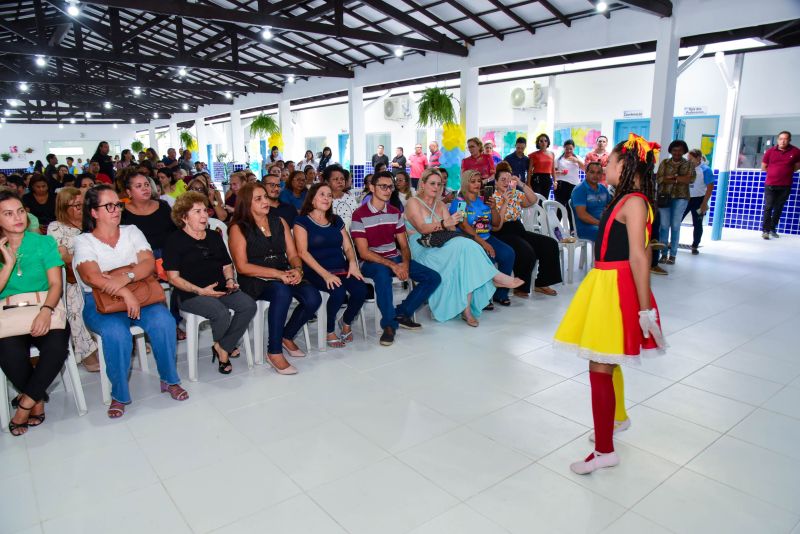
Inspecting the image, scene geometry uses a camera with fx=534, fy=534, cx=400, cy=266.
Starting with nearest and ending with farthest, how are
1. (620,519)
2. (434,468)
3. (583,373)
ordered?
(620,519)
(434,468)
(583,373)

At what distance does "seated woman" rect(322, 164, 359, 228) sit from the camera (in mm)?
4531

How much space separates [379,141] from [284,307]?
538 inches

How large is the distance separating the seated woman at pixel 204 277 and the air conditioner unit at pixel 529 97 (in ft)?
31.8

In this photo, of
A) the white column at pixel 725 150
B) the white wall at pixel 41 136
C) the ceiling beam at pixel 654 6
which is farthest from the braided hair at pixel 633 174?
the white wall at pixel 41 136

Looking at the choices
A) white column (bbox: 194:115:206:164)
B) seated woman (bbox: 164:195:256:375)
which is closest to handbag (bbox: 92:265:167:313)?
seated woman (bbox: 164:195:256:375)

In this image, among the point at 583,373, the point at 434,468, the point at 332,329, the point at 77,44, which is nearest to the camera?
the point at 434,468

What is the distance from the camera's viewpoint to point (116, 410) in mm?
2686

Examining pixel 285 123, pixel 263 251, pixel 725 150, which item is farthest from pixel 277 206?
pixel 285 123

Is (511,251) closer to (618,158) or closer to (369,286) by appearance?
(369,286)

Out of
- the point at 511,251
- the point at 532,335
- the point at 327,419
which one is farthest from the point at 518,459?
the point at 511,251

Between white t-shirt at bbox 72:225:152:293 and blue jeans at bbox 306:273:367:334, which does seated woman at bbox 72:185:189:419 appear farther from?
blue jeans at bbox 306:273:367:334

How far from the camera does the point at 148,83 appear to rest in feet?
41.9

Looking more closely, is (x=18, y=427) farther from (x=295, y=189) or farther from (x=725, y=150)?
(x=725, y=150)

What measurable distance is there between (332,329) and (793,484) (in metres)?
2.63
